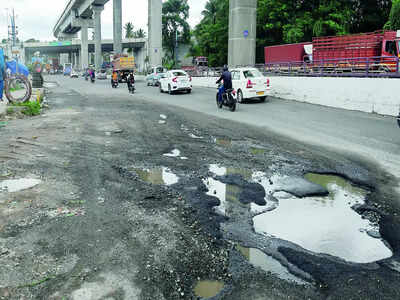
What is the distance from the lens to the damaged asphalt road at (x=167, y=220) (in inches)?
119

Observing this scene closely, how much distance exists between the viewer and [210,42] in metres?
54.6

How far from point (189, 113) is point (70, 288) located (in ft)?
39.1

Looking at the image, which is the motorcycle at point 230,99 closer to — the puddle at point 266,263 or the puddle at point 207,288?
the puddle at point 266,263

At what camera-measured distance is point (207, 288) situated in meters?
2.99

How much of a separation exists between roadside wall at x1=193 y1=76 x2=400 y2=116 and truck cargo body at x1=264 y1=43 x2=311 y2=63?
11.9m

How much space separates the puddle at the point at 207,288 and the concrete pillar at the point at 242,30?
89.4 ft

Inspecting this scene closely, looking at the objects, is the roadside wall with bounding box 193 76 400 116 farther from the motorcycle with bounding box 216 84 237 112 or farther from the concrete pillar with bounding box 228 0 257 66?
the concrete pillar with bounding box 228 0 257 66

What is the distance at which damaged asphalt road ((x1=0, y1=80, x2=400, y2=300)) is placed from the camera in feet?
9.90

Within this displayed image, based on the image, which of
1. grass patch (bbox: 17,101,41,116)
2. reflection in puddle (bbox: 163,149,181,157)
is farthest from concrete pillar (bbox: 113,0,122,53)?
reflection in puddle (bbox: 163,149,181,157)

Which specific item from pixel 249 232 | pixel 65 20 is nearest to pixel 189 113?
pixel 249 232

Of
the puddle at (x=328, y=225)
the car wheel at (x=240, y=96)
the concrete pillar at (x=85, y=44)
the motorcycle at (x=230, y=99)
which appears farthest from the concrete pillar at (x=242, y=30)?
the concrete pillar at (x=85, y=44)

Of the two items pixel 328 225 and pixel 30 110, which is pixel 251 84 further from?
pixel 328 225

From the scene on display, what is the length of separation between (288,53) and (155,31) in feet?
80.0

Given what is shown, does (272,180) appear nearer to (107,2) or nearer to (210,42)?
(210,42)
